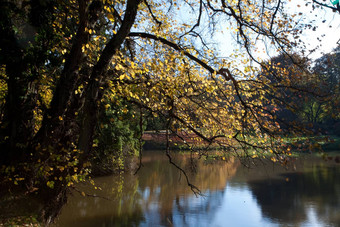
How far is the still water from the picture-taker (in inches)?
380

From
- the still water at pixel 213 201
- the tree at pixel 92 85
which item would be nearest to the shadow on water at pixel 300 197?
the still water at pixel 213 201

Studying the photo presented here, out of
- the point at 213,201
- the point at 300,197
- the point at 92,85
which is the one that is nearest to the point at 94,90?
the point at 92,85

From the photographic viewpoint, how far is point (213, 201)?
11820 millimetres

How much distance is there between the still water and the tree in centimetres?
215

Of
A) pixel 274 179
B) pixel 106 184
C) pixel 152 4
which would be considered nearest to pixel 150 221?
pixel 106 184

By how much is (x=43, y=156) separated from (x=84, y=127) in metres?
1.34

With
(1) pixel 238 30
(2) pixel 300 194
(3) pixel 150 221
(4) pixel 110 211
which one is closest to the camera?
(1) pixel 238 30

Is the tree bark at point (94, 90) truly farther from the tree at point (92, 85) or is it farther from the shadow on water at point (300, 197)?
the shadow on water at point (300, 197)

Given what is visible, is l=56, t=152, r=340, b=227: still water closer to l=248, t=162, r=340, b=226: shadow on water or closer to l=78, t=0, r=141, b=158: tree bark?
l=248, t=162, r=340, b=226: shadow on water

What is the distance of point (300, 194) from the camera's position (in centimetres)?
1258

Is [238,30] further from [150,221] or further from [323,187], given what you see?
[323,187]

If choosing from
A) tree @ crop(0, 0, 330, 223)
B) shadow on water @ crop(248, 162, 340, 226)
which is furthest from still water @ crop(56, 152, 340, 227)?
tree @ crop(0, 0, 330, 223)

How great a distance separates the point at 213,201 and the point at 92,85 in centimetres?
906

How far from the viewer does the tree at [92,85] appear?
4.60 meters
